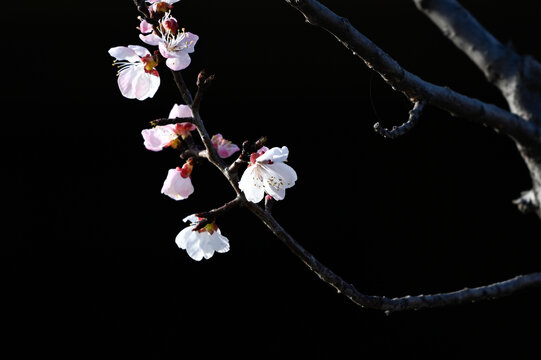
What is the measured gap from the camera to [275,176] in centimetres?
75

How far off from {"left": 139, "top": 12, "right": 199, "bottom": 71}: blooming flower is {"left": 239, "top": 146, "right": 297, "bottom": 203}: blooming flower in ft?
0.47

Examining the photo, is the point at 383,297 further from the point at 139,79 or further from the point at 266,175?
the point at 139,79

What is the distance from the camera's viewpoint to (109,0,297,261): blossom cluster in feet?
2.32

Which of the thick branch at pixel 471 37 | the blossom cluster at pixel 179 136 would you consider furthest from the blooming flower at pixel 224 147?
the thick branch at pixel 471 37

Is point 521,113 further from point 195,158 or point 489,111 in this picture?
point 195,158

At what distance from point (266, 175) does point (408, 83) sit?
0.22 m

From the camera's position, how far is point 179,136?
2.59 feet

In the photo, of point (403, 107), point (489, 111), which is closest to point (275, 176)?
point (489, 111)

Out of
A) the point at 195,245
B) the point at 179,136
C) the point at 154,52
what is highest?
the point at 154,52

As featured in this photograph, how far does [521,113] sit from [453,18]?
8.5 inches

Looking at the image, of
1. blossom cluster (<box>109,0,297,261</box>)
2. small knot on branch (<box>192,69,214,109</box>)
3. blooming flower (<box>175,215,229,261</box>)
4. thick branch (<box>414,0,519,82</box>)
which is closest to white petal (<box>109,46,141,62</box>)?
blossom cluster (<box>109,0,297,261</box>)

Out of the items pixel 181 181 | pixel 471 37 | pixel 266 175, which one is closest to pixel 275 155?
pixel 266 175

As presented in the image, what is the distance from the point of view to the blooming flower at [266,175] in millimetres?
676

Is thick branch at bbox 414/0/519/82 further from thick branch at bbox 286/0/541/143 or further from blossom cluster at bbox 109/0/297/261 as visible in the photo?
blossom cluster at bbox 109/0/297/261
